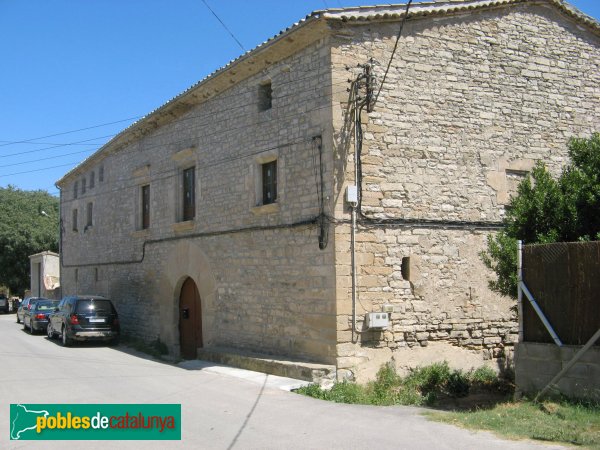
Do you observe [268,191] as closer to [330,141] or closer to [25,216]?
[330,141]

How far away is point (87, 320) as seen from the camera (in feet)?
56.1

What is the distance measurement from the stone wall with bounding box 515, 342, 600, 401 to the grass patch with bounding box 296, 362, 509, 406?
194 cm

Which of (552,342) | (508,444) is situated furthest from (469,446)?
(552,342)

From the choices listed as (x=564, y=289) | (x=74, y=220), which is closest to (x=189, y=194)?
(x=564, y=289)

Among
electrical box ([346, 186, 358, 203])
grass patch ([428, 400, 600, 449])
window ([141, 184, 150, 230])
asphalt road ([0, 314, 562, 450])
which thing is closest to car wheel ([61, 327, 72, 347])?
asphalt road ([0, 314, 562, 450])

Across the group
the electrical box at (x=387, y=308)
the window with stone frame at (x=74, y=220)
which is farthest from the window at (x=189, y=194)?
the window with stone frame at (x=74, y=220)

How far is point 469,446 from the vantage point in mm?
6270

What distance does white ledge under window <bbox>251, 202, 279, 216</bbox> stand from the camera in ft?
38.8

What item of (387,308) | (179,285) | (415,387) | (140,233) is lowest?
(415,387)

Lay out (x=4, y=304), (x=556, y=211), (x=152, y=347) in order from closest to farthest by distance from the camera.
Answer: (x=556, y=211) < (x=152, y=347) < (x=4, y=304)

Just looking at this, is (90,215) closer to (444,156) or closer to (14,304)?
(444,156)

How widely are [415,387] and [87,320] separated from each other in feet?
34.8

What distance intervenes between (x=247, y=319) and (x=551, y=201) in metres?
6.59

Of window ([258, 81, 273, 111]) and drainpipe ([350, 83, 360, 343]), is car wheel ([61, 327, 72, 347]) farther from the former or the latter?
drainpipe ([350, 83, 360, 343])
